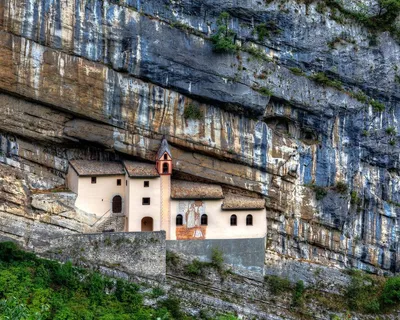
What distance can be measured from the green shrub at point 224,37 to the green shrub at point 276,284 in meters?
13.9

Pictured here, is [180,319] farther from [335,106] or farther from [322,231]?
[335,106]

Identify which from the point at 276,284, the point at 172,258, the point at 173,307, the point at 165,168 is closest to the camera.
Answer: the point at 173,307

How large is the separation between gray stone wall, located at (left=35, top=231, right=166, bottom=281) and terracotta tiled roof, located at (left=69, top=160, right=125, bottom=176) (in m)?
4.19

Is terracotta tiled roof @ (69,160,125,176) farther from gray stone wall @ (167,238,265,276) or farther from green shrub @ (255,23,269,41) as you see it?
Result: green shrub @ (255,23,269,41)

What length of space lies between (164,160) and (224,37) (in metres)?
8.09

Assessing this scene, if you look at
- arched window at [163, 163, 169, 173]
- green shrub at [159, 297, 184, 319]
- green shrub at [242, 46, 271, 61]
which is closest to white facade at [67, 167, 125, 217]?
arched window at [163, 163, 169, 173]

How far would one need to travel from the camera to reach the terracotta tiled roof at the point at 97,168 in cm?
5403

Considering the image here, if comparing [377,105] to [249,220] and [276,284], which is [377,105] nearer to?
[249,220]

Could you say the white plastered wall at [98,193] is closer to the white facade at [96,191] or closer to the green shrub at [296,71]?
the white facade at [96,191]

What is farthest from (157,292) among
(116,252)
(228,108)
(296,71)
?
(296,71)

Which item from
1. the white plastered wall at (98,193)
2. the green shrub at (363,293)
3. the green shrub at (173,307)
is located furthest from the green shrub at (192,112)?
the green shrub at (363,293)

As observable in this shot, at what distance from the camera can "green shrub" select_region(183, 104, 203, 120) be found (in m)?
54.8

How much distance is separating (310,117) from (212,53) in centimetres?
742

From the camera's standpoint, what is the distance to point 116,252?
52000 mm
